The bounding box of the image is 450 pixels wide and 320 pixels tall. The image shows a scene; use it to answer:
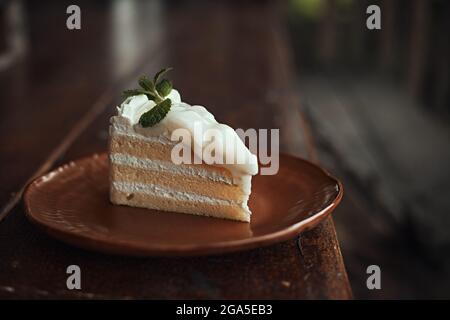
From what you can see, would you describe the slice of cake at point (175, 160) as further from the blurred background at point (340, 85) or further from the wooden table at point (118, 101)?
the blurred background at point (340, 85)

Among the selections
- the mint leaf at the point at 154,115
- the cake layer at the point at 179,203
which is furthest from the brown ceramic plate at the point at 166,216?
the mint leaf at the point at 154,115

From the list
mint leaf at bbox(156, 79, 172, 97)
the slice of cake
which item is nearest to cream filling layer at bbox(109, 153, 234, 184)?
the slice of cake

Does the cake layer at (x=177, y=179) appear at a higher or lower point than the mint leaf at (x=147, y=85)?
lower

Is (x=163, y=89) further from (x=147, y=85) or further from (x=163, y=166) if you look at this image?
(x=163, y=166)

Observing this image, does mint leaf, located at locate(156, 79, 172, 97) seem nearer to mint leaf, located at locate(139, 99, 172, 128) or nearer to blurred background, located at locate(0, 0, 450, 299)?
mint leaf, located at locate(139, 99, 172, 128)
